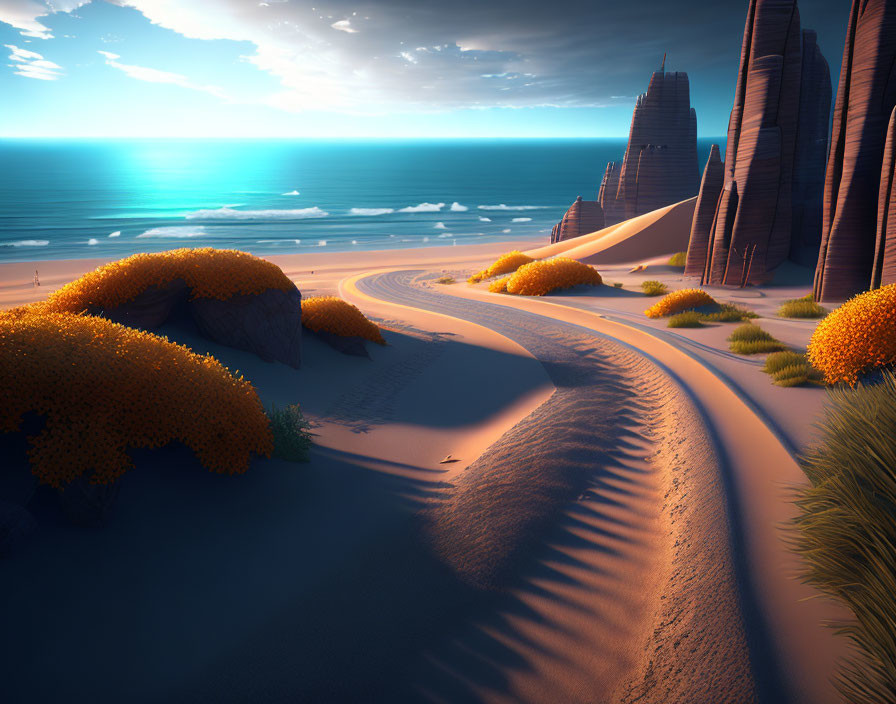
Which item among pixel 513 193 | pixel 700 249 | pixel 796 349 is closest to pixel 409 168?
pixel 513 193

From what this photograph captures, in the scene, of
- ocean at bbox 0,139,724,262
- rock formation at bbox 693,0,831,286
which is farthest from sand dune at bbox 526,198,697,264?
ocean at bbox 0,139,724,262

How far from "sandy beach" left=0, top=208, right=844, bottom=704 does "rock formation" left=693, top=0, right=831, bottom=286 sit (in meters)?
10.9

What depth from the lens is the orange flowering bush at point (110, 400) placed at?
14.1 ft

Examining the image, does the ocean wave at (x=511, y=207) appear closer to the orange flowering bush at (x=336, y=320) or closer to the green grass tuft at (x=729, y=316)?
the green grass tuft at (x=729, y=316)

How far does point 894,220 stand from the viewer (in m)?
11.9

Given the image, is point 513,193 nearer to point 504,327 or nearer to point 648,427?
point 504,327

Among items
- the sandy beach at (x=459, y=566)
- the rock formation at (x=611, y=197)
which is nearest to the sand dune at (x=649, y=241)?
the rock formation at (x=611, y=197)

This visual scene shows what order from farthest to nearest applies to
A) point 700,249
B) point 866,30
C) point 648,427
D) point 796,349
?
point 700,249 → point 866,30 → point 796,349 → point 648,427

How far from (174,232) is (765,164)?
5775cm

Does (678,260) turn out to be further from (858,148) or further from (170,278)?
(170,278)

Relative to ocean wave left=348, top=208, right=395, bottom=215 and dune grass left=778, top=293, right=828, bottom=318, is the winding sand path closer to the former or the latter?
dune grass left=778, top=293, right=828, bottom=318

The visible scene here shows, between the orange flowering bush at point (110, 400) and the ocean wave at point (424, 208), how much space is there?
81.5 m

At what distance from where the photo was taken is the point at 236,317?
913cm

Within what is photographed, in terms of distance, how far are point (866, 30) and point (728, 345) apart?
901cm
